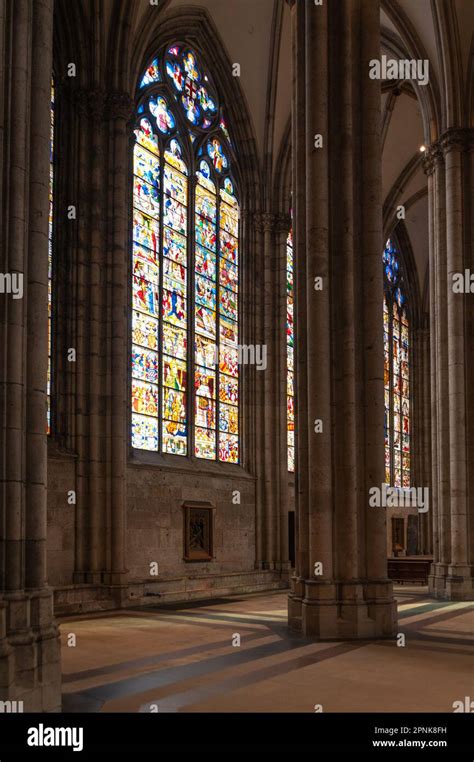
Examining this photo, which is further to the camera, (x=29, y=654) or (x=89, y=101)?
(x=89, y=101)

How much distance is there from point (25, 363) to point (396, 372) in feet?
107

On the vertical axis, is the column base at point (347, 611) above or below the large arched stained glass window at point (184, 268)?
below

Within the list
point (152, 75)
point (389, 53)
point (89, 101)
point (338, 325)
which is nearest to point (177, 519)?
point (338, 325)

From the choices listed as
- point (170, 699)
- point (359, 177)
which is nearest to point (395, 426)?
point (359, 177)

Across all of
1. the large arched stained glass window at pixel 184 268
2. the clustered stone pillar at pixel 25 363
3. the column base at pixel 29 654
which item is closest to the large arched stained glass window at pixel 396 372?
the large arched stained glass window at pixel 184 268

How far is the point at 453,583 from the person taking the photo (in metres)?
20.4

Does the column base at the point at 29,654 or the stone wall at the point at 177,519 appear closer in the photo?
the column base at the point at 29,654

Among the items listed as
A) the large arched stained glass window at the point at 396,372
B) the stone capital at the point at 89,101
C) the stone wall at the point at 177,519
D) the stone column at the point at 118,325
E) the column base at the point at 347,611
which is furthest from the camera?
the large arched stained glass window at the point at 396,372

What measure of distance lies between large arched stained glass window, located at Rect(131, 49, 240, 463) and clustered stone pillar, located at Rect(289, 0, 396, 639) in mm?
8233

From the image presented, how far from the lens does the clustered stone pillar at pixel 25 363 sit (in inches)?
303

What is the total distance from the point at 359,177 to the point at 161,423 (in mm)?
9799

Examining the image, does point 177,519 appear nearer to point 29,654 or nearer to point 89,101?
point 89,101

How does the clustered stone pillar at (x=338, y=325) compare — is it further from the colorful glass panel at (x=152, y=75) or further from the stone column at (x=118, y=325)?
the colorful glass panel at (x=152, y=75)

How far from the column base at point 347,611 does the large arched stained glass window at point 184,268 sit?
890cm
